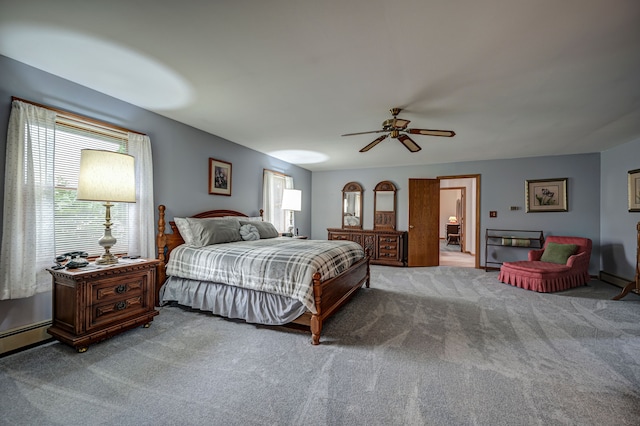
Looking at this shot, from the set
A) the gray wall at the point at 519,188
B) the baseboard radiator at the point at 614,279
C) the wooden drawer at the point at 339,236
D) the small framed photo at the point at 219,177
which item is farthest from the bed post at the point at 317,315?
the baseboard radiator at the point at 614,279

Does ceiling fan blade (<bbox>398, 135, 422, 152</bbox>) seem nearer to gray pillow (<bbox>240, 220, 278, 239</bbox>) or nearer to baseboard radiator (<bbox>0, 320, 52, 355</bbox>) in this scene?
gray pillow (<bbox>240, 220, 278, 239</bbox>)

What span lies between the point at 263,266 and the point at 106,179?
5.38 ft

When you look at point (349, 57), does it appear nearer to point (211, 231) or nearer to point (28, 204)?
point (211, 231)

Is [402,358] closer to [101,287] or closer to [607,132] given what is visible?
[101,287]

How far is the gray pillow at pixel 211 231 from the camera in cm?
334

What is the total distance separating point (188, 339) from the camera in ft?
7.93

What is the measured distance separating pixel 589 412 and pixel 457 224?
369 inches

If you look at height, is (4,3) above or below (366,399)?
above

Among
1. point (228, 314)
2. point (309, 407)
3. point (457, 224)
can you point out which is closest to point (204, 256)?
point (228, 314)

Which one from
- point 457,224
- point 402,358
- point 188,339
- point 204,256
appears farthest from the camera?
point 457,224

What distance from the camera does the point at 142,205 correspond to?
311 cm

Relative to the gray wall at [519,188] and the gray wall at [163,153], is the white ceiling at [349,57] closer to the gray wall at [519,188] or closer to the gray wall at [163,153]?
the gray wall at [163,153]

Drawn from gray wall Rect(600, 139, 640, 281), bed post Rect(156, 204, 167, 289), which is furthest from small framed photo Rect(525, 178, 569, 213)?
bed post Rect(156, 204, 167, 289)

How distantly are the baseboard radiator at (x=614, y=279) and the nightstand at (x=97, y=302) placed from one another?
273 inches
